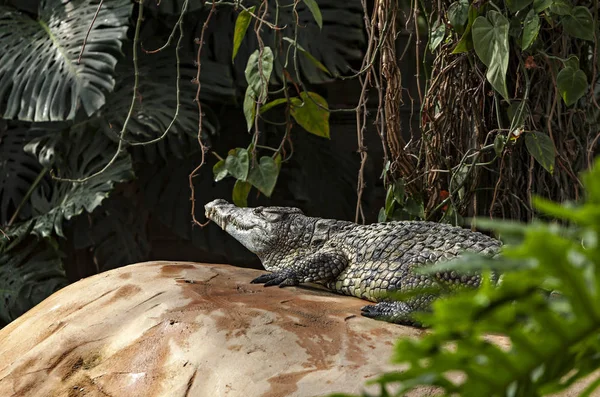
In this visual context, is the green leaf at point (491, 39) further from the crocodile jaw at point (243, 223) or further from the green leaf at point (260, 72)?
the crocodile jaw at point (243, 223)

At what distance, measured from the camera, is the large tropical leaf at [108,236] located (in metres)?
4.50

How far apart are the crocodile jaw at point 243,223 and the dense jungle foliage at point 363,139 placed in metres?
0.09

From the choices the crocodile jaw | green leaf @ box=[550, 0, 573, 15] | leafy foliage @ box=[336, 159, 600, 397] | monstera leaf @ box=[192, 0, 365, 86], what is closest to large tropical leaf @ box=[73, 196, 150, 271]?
monstera leaf @ box=[192, 0, 365, 86]

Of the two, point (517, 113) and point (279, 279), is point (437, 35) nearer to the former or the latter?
point (517, 113)

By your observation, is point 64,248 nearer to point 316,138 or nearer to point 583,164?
point 316,138

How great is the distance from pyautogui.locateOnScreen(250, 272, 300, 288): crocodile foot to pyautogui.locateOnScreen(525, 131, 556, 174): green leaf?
0.86 metres

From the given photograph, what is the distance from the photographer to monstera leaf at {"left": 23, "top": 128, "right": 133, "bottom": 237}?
157 inches

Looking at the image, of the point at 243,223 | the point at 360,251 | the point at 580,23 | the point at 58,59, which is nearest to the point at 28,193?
the point at 58,59

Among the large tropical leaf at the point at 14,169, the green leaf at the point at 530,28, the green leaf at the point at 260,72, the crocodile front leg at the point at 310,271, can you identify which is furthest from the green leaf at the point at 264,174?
the large tropical leaf at the point at 14,169

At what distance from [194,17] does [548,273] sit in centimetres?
432

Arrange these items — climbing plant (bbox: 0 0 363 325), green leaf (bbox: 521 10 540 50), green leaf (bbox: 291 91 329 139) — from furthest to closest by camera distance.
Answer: climbing plant (bbox: 0 0 363 325) < green leaf (bbox: 291 91 329 139) < green leaf (bbox: 521 10 540 50)

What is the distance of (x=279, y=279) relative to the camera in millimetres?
2541

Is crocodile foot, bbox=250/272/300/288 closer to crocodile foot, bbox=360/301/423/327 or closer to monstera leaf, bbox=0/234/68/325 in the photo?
crocodile foot, bbox=360/301/423/327

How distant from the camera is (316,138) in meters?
4.83
